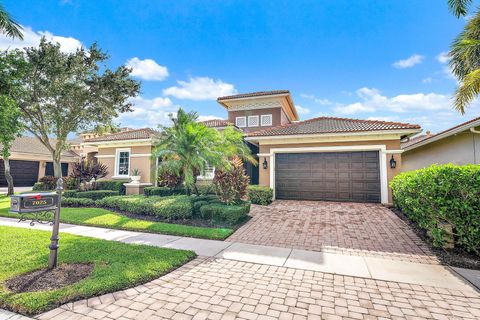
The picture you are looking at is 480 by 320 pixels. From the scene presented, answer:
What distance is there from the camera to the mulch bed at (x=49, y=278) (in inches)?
139

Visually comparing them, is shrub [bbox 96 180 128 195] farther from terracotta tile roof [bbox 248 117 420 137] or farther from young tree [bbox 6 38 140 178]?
terracotta tile roof [bbox 248 117 420 137]

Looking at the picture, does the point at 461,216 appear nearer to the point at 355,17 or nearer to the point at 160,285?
the point at 160,285

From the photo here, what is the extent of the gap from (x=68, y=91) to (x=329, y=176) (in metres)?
17.8

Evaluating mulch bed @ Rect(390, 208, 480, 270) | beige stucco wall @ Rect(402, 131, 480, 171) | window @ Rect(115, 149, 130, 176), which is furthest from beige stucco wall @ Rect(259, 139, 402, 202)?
window @ Rect(115, 149, 130, 176)

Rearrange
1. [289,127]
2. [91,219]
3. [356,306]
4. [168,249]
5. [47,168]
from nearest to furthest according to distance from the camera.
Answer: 1. [356,306]
2. [168,249]
3. [91,219]
4. [289,127]
5. [47,168]

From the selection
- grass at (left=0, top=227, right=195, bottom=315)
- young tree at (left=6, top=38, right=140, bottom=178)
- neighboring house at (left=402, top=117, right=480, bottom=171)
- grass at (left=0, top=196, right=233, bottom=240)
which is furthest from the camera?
young tree at (left=6, top=38, right=140, bottom=178)

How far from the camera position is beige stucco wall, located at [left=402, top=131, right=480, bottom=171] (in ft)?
31.6

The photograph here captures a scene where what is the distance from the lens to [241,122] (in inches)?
763

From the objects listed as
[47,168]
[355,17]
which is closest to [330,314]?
[355,17]

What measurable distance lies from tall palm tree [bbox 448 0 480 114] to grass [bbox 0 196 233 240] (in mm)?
9263

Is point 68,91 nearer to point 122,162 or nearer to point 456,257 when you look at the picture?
point 122,162

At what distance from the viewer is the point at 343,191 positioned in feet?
38.3

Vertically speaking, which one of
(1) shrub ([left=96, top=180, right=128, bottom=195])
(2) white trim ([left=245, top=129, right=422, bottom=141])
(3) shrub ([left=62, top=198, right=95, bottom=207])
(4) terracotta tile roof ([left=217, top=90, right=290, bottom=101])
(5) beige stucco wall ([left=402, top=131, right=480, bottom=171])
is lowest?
(3) shrub ([left=62, top=198, right=95, bottom=207])

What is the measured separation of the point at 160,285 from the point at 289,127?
1189cm
